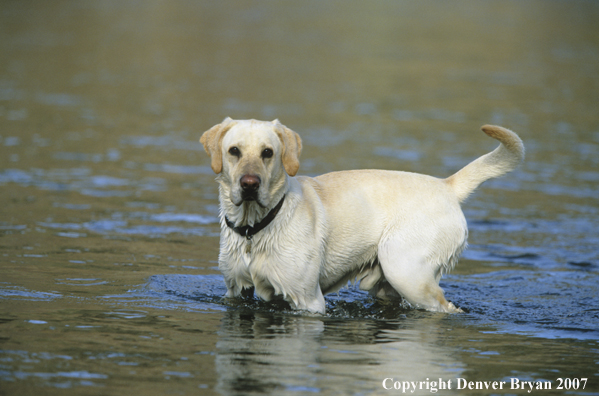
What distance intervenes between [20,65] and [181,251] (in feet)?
58.0

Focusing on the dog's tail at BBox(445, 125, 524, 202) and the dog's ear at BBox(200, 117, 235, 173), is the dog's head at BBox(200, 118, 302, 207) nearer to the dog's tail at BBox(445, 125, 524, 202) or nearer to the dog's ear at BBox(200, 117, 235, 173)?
the dog's ear at BBox(200, 117, 235, 173)

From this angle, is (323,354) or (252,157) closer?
(323,354)

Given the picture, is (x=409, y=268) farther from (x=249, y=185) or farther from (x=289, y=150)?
(x=249, y=185)

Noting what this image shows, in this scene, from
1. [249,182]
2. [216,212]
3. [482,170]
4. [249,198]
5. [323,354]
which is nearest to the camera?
[323,354]

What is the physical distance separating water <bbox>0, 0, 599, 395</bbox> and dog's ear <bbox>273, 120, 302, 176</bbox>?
142cm

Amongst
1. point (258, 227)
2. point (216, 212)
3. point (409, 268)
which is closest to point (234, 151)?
point (258, 227)

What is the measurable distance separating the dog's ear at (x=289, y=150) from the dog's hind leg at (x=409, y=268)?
49.3 inches

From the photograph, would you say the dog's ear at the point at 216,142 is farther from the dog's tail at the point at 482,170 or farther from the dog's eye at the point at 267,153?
the dog's tail at the point at 482,170

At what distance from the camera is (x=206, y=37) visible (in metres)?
35.9

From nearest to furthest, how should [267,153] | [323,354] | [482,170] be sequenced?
[323,354] < [267,153] < [482,170]

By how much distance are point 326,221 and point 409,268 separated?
914 millimetres

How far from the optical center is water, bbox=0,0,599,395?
17.8ft

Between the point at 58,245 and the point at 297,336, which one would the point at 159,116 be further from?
the point at 297,336

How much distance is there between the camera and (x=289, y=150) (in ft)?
20.7
